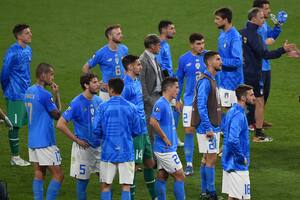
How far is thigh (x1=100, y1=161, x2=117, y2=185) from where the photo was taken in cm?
1398

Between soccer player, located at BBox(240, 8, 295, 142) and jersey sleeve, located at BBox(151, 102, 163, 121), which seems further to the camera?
soccer player, located at BBox(240, 8, 295, 142)

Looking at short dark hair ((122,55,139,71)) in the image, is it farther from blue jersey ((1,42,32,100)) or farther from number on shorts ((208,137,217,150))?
blue jersey ((1,42,32,100))

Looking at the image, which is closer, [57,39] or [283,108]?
[283,108]

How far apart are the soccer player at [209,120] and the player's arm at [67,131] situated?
1.92m

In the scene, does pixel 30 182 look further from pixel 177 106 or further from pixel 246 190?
pixel 246 190

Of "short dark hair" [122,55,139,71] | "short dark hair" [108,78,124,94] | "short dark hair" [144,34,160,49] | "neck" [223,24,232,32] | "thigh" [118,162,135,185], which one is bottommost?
"thigh" [118,162,135,185]

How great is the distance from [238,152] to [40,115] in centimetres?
290

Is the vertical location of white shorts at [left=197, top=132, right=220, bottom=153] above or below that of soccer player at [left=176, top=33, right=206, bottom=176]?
below

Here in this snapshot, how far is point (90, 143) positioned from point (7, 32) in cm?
1320

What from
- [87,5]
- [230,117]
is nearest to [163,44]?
[230,117]

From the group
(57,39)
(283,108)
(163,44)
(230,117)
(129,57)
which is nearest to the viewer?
(230,117)

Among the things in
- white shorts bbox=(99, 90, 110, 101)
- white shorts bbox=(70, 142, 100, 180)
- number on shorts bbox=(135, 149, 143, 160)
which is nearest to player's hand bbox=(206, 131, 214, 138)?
number on shorts bbox=(135, 149, 143, 160)

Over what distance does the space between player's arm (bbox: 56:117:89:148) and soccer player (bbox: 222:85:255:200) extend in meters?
2.00

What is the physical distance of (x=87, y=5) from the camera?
29156mm
